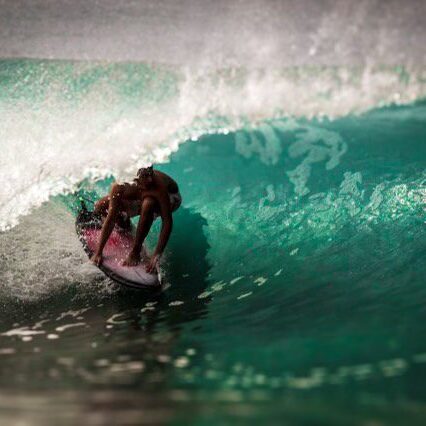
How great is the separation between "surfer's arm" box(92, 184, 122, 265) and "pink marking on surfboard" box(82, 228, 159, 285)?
45 millimetres

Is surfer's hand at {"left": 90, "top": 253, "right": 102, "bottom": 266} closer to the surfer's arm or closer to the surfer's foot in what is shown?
the surfer's arm

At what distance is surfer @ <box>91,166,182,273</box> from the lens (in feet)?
10.5

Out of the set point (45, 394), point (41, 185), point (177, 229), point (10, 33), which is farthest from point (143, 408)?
point (10, 33)

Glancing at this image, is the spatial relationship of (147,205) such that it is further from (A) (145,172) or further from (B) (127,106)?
(B) (127,106)

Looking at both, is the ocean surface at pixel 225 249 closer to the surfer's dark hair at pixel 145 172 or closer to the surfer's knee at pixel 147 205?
the surfer's knee at pixel 147 205

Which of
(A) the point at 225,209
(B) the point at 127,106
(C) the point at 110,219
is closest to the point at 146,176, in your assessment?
(C) the point at 110,219

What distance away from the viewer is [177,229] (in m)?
4.11

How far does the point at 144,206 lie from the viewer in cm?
318

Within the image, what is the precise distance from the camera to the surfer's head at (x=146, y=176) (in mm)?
3199

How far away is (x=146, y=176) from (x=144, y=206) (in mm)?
133

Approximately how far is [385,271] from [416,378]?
1.29 m

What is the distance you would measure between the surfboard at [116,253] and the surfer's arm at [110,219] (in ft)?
0.14

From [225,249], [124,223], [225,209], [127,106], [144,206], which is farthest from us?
[127,106]

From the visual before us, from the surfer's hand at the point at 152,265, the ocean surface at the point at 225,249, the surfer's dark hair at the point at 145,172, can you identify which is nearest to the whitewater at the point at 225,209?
the ocean surface at the point at 225,249
